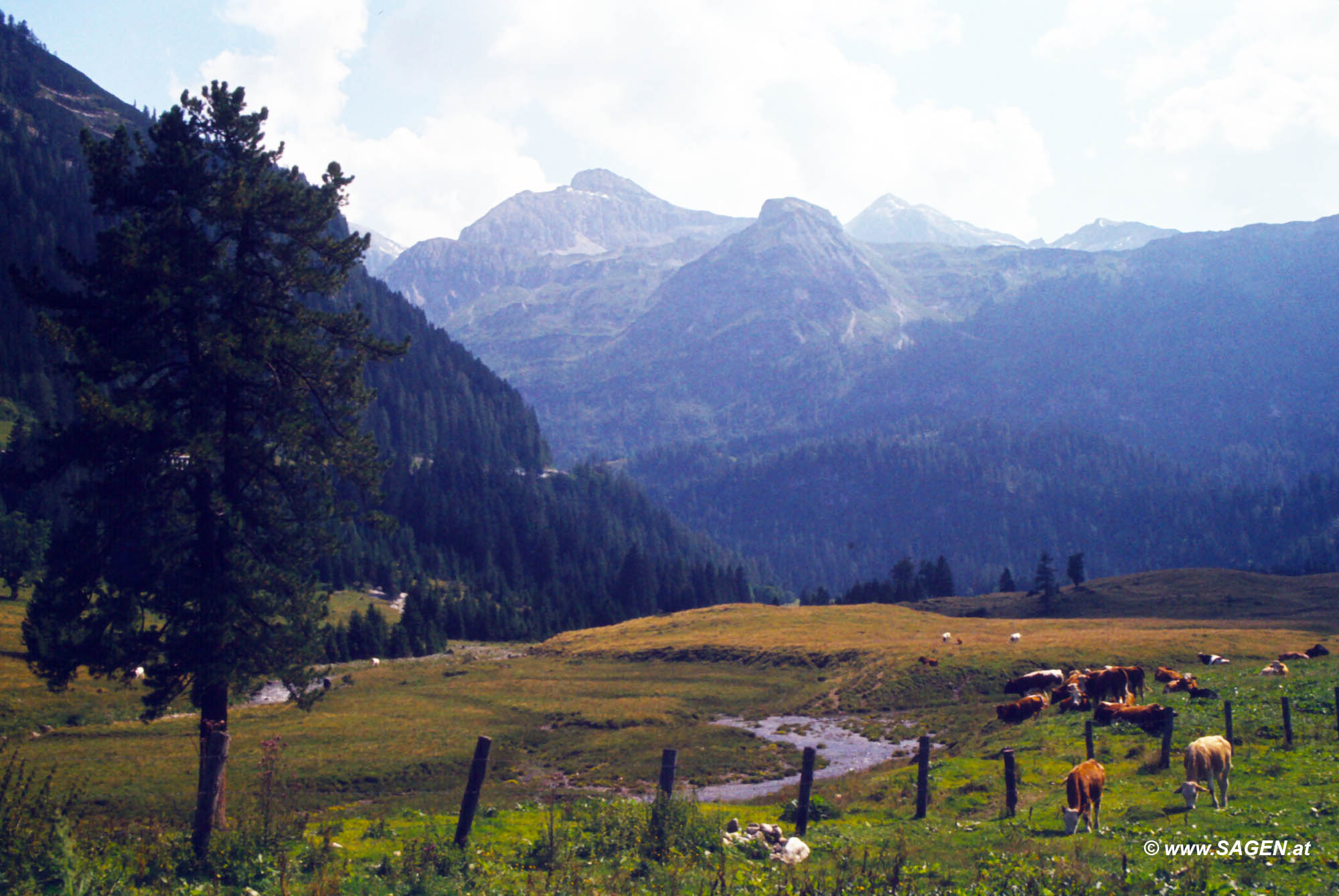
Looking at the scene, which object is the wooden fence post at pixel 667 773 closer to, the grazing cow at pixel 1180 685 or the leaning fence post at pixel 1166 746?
the leaning fence post at pixel 1166 746

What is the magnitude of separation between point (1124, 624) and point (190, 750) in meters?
95.0

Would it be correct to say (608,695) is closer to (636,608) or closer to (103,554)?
(103,554)

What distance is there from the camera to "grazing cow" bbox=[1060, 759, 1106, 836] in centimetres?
1972

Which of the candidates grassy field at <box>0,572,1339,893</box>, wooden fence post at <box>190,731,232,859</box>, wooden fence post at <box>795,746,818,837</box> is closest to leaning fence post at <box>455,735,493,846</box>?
grassy field at <box>0,572,1339,893</box>

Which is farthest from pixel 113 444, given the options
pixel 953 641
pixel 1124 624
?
pixel 1124 624

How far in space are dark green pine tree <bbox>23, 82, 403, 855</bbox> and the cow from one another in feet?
115

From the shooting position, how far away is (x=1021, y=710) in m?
43.2

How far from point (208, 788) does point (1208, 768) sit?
75.3 feet

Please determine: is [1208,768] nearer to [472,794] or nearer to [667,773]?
[667,773]

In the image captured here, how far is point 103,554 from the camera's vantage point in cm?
2122

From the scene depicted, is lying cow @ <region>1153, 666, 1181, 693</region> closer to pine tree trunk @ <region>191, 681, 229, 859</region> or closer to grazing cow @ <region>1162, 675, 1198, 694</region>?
grazing cow @ <region>1162, 675, 1198, 694</region>

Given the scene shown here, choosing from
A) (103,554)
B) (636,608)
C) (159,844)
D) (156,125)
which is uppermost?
(156,125)

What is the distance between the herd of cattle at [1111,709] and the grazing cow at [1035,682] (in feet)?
0.14

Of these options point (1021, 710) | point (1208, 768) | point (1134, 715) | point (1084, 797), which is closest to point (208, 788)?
point (1084, 797)
